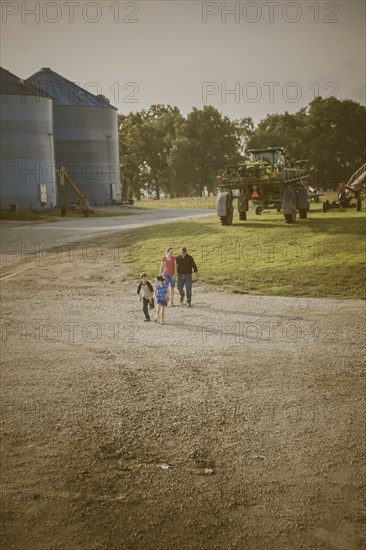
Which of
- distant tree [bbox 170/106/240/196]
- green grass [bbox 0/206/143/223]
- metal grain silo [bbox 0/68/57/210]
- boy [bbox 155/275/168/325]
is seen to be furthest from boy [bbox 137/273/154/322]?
distant tree [bbox 170/106/240/196]

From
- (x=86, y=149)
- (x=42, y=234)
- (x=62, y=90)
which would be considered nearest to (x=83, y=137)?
(x=86, y=149)

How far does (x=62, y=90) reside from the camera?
207 ft

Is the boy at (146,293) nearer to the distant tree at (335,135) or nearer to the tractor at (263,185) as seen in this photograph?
the tractor at (263,185)

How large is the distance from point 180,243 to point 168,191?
92.1 metres

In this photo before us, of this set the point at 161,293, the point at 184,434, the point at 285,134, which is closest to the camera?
the point at 184,434

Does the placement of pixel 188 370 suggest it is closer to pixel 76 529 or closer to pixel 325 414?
pixel 325 414

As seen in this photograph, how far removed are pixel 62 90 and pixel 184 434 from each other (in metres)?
58.9

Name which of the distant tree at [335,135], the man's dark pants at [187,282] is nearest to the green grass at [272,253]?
the man's dark pants at [187,282]

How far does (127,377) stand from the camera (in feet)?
39.5

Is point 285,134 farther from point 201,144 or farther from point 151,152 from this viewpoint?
point 151,152

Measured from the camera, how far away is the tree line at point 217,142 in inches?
3169

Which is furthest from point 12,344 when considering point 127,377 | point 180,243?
point 180,243

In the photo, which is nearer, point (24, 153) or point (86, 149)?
point (24, 153)

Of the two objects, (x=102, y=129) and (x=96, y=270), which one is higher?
(x=102, y=129)
